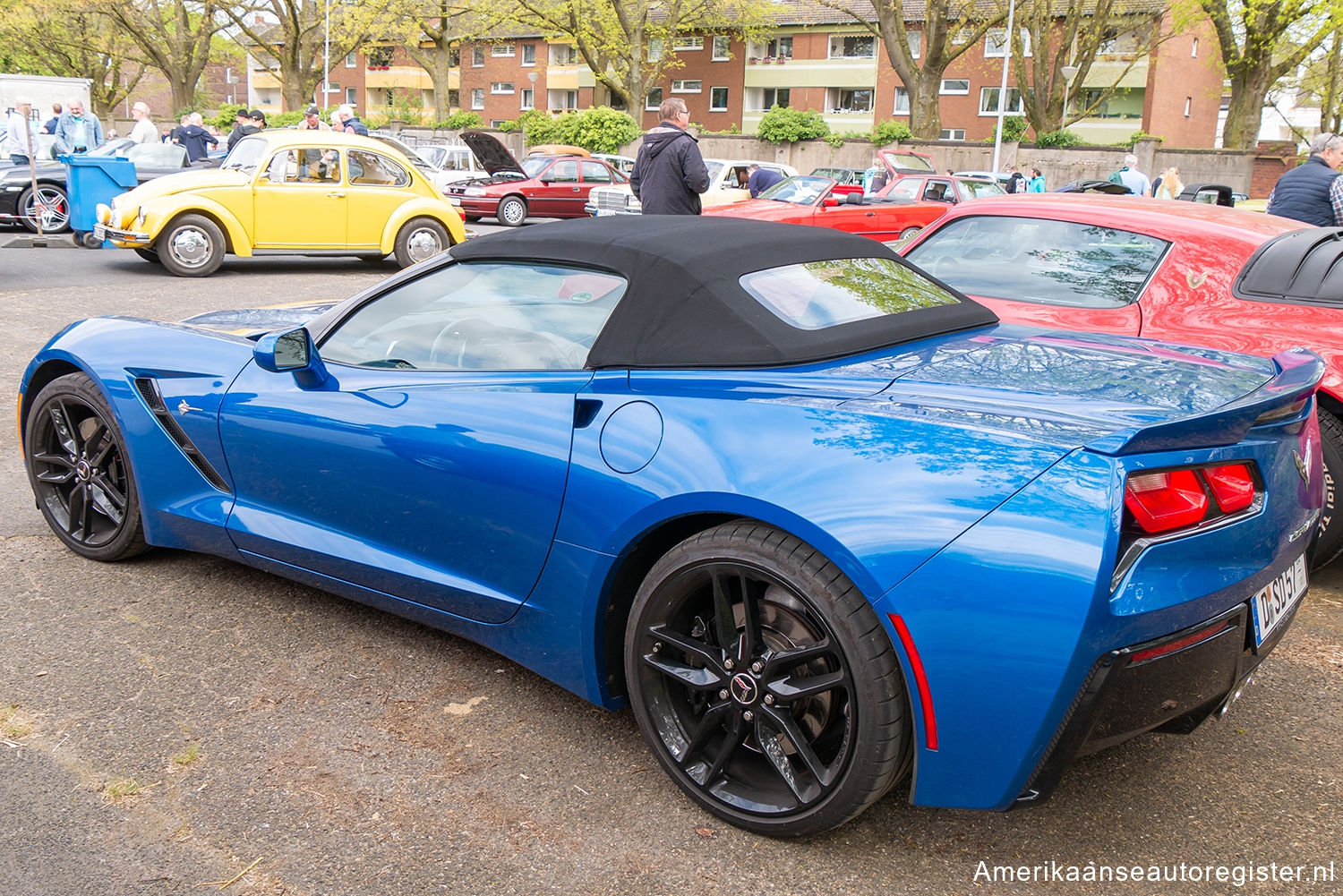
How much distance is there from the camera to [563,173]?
22.5 m

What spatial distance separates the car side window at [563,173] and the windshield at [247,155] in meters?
9.94

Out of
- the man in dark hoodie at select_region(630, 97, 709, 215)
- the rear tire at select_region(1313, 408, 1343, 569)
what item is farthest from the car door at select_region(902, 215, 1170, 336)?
the man in dark hoodie at select_region(630, 97, 709, 215)

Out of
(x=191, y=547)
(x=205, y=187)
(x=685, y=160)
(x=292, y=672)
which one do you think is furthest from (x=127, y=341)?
(x=205, y=187)

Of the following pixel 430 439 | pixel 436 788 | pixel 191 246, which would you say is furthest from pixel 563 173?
pixel 436 788

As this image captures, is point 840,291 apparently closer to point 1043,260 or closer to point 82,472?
point 1043,260

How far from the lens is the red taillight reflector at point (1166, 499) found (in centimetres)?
212

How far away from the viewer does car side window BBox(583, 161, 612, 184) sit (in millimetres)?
22688

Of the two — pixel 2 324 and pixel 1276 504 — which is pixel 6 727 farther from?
pixel 2 324

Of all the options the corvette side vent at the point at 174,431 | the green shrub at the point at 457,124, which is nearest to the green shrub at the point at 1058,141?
the green shrub at the point at 457,124

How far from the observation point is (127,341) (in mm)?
3902

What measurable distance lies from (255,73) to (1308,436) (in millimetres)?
83908

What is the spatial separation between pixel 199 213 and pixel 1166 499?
1212cm

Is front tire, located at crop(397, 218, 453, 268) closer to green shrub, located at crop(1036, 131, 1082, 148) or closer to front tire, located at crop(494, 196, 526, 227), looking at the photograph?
front tire, located at crop(494, 196, 526, 227)

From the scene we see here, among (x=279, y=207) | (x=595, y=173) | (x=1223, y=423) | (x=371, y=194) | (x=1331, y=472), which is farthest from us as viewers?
(x=595, y=173)
